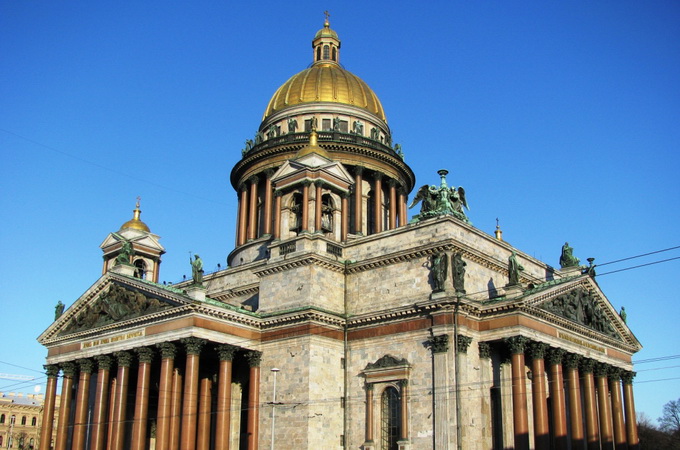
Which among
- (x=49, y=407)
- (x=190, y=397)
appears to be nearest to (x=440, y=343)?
(x=190, y=397)

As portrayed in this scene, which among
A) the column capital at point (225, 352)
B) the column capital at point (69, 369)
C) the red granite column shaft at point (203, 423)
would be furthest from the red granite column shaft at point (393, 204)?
the column capital at point (69, 369)

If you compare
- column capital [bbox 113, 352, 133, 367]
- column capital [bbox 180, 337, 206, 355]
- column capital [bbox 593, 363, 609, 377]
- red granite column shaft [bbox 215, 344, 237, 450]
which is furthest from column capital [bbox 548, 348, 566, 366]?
column capital [bbox 113, 352, 133, 367]

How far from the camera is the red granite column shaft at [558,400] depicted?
38.7m

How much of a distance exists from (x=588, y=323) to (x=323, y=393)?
55.8 ft

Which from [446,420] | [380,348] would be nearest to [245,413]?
[380,348]

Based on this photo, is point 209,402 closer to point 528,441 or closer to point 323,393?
point 323,393

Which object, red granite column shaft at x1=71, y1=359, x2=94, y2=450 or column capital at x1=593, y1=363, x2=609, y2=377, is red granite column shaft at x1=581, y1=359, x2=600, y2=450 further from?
red granite column shaft at x1=71, y1=359, x2=94, y2=450

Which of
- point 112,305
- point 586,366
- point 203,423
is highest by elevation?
point 112,305

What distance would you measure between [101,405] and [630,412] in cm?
3307

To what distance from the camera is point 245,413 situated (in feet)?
145

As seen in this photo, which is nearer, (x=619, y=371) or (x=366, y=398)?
(x=366, y=398)

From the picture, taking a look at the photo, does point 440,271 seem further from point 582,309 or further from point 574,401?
point 582,309

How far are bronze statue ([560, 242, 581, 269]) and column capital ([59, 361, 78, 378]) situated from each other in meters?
32.5

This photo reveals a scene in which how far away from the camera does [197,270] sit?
4259cm
